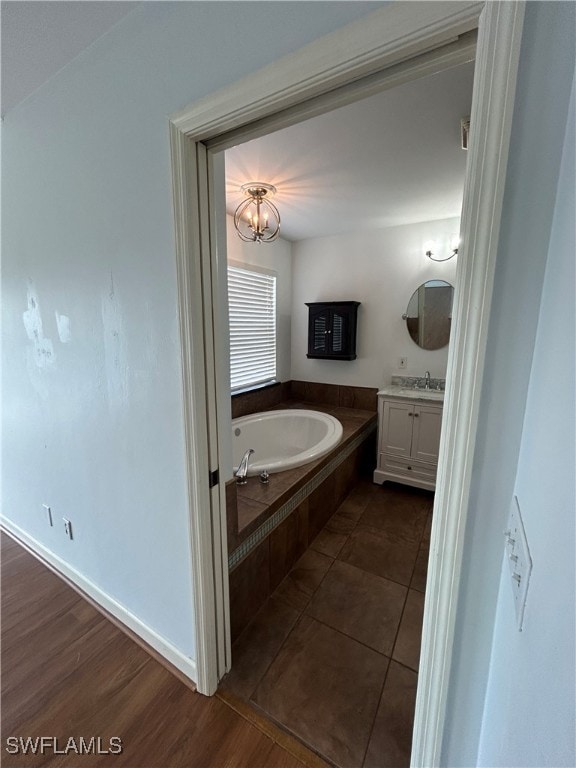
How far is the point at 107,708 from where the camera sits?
4.00 ft

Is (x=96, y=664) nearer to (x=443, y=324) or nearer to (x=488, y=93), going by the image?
(x=488, y=93)

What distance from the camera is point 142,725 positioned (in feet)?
3.83

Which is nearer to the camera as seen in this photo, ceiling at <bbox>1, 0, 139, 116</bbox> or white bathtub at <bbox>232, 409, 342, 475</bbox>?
ceiling at <bbox>1, 0, 139, 116</bbox>

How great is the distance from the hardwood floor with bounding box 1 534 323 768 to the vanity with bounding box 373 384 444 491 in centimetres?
214

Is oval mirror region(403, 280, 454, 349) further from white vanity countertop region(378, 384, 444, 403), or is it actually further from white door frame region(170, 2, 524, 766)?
white door frame region(170, 2, 524, 766)

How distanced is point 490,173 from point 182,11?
1000mm

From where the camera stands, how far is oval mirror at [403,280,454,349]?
2938 millimetres

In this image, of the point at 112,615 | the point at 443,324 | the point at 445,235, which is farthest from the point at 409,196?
the point at 112,615

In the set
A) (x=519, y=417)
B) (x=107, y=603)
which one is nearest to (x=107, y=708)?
(x=107, y=603)

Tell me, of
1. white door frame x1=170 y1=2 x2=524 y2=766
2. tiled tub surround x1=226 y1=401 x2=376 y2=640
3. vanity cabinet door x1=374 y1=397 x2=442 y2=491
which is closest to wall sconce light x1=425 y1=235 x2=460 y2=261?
vanity cabinet door x1=374 y1=397 x2=442 y2=491

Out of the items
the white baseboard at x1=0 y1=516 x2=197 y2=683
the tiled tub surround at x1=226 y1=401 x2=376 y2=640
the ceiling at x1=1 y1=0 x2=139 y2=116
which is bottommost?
the white baseboard at x1=0 y1=516 x2=197 y2=683

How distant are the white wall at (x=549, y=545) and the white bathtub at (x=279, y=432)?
2177mm

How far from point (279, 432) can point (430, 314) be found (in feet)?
6.28

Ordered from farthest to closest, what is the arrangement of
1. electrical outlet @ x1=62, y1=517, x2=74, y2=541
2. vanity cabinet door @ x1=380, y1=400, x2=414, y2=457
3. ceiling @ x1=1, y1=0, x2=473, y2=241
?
vanity cabinet door @ x1=380, y1=400, x2=414, y2=457
electrical outlet @ x1=62, y1=517, x2=74, y2=541
ceiling @ x1=1, y1=0, x2=473, y2=241
